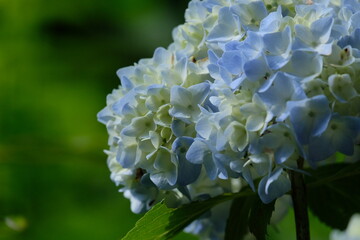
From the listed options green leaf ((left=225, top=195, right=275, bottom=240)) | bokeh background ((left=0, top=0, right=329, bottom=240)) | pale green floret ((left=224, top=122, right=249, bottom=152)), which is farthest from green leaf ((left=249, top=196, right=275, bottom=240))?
bokeh background ((left=0, top=0, right=329, bottom=240))

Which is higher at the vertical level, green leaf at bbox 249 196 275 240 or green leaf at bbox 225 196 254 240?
green leaf at bbox 225 196 254 240

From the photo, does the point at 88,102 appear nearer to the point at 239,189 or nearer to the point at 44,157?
the point at 44,157

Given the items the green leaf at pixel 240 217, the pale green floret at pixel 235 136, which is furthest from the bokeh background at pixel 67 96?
the pale green floret at pixel 235 136

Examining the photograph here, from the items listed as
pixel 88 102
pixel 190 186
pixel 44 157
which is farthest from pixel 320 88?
pixel 88 102

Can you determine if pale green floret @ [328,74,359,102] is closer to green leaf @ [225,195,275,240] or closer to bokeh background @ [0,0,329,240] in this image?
green leaf @ [225,195,275,240]

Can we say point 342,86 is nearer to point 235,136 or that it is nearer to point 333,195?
point 235,136

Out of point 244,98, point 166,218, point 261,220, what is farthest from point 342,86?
point 166,218
